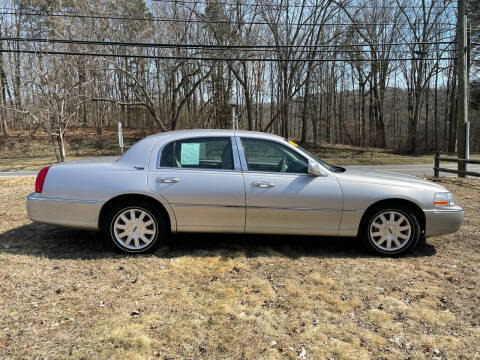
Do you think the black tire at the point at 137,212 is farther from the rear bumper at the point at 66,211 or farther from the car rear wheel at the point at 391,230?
the car rear wheel at the point at 391,230

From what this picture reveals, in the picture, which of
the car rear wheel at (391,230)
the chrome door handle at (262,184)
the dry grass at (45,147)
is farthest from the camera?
the dry grass at (45,147)

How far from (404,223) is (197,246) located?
261 centimetres

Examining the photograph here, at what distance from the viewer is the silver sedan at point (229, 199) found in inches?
155

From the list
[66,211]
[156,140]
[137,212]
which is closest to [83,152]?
[66,211]

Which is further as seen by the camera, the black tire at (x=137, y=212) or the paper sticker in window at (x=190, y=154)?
the paper sticker in window at (x=190, y=154)

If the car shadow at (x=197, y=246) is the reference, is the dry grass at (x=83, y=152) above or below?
above

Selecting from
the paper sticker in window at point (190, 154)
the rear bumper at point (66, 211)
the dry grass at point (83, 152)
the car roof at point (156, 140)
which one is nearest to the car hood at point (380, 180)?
the car roof at point (156, 140)

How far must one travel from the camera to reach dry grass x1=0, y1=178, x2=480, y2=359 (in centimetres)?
240

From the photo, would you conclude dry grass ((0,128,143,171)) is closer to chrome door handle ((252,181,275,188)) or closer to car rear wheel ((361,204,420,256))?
chrome door handle ((252,181,275,188))

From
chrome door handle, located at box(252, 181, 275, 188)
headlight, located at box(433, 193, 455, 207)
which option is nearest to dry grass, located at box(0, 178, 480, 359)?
headlight, located at box(433, 193, 455, 207)

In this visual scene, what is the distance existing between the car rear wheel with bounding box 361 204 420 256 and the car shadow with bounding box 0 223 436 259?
21 cm

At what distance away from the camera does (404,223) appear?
408cm

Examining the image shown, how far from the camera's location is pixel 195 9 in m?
21.2

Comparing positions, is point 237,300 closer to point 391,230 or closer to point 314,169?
point 314,169
